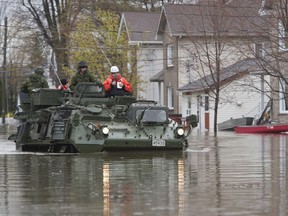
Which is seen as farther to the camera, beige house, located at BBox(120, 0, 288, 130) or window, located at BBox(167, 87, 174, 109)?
window, located at BBox(167, 87, 174, 109)

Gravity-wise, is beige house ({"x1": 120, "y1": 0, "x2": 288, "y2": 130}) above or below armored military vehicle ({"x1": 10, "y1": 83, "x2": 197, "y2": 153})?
above

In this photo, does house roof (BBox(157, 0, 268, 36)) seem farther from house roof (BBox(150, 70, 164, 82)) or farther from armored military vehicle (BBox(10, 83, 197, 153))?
armored military vehicle (BBox(10, 83, 197, 153))

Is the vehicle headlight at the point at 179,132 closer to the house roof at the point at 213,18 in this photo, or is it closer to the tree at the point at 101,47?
the house roof at the point at 213,18

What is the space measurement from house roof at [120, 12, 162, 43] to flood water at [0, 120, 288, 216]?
119 ft

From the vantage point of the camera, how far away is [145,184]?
1341cm

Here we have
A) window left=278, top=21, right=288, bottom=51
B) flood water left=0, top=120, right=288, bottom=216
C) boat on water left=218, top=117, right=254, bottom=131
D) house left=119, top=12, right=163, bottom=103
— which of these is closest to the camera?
flood water left=0, top=120, right=288, bottom=216

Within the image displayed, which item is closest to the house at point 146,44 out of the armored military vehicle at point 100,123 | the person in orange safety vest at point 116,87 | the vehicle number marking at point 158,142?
the person in orange safety vest at point 116,87

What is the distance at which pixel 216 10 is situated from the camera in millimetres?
36156

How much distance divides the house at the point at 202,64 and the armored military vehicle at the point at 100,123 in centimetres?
1069

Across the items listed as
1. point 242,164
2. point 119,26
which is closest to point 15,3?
point 119,26

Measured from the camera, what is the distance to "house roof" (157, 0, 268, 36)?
27.2 metres

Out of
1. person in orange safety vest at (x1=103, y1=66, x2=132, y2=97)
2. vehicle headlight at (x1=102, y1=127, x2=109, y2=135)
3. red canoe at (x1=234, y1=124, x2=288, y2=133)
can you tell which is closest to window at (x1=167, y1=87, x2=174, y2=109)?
red canoe at (x1=234, y1=124, x2=288, y2=133)

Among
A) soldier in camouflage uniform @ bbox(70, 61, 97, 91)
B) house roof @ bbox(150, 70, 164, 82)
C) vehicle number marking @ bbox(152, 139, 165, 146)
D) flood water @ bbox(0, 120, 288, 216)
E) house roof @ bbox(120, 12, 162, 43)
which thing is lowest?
flood water @ bbox(0, 120, 288, 216)

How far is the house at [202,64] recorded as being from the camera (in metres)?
36.6
